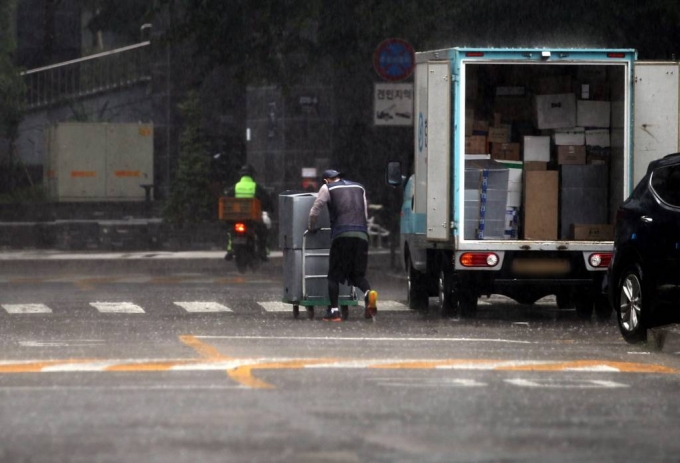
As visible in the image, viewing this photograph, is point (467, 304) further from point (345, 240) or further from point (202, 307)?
point (202, 307)

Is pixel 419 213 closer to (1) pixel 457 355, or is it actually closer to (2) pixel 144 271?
(1) pixel 457 355

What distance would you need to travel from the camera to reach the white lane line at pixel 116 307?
19.9 metres

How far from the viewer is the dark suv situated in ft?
48.1

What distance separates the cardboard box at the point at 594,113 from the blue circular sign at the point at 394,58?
689cm

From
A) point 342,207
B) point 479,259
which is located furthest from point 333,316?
point 479,259

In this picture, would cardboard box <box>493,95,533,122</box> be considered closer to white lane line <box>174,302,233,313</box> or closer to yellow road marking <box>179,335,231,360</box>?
white lane line <box>174,302,233,313</box>

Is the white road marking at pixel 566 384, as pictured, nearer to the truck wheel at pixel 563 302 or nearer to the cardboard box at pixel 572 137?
the cardboard box at pixel 572 137

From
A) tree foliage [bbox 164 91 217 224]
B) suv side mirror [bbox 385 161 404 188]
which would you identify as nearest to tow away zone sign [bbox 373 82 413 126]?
suv side mirror [bbox 385 161 404 188]

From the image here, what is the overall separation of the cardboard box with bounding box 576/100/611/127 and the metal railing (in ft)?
85.2

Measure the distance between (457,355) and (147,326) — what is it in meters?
4.52

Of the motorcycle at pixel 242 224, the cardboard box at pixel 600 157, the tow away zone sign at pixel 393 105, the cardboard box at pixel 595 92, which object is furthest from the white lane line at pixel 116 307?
the motorcycle at pixel 242 224

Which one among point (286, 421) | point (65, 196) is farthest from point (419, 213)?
point (65, 196)

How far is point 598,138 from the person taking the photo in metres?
19.3

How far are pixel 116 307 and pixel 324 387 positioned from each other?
9377 mm
